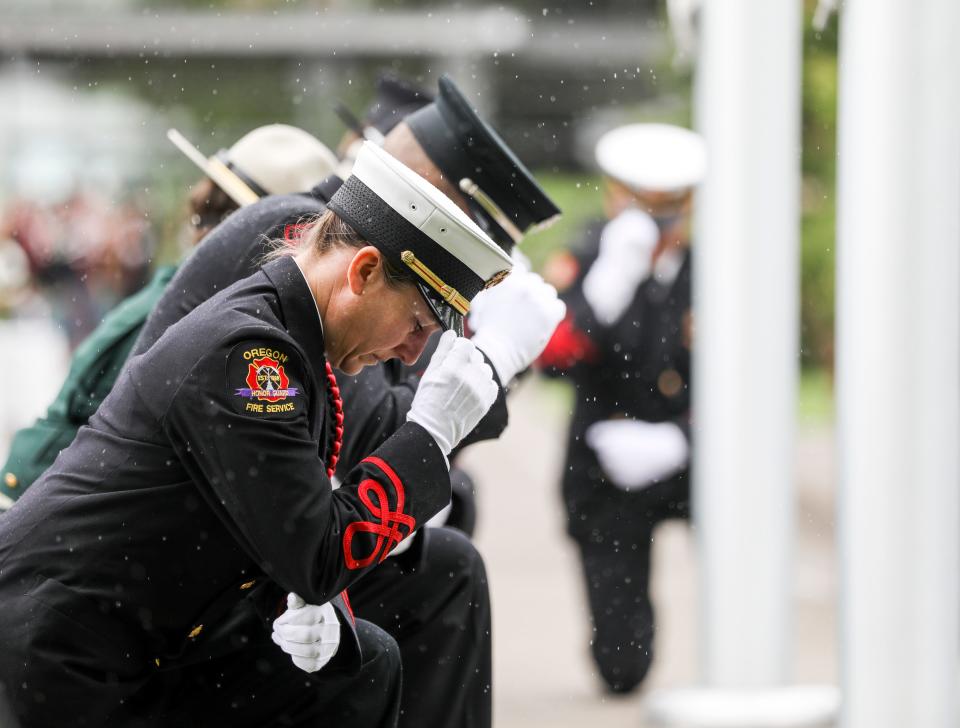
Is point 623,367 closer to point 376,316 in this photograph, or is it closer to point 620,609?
point 620,609

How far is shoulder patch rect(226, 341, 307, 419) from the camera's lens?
2326 millimetres

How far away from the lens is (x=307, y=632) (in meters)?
2.61

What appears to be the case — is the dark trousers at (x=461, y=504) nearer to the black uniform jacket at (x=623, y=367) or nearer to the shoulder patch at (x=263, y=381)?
the shoulder patch at (x=263, y=381)

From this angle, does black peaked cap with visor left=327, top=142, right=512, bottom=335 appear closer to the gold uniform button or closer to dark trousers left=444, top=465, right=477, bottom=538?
dark trousers left=444, top=465, right=477, bottom=538

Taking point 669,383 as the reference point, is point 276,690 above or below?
below

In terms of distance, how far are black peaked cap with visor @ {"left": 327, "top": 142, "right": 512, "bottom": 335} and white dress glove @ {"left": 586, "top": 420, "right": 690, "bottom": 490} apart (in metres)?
3.29

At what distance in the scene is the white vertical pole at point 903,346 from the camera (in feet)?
8.66

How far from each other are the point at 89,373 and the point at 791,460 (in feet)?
5.48

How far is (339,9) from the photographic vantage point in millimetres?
20719

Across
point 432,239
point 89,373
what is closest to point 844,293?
point 432,239

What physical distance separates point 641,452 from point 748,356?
6.89 ft

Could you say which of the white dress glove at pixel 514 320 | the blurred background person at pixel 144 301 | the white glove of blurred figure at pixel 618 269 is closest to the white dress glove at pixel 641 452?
the white glove of blurred figure at pixel 618 269

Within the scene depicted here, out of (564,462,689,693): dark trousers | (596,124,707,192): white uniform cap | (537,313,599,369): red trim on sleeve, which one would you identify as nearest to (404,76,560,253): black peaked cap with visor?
(537,313,599,369): red trim on sleeve

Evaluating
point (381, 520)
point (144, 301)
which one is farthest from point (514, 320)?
point (144, 301)
